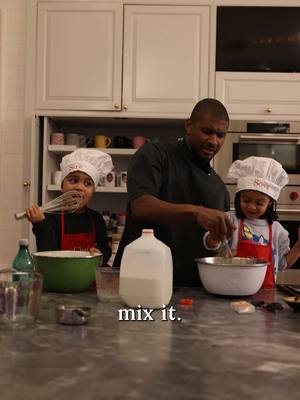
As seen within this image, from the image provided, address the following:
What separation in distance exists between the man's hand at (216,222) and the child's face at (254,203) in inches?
22.6

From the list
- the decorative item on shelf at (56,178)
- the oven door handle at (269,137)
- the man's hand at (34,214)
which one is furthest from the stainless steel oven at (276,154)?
the man's hand at (34,214)

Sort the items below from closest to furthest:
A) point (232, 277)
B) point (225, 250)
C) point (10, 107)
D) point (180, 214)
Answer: point (232, 277) → point (180, 214) → point (225, 250) → point (10, 107)

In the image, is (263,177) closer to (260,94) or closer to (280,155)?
(280,155)

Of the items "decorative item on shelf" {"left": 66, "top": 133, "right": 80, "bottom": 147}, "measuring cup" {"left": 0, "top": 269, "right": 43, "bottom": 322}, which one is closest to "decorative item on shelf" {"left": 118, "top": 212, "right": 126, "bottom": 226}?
"decorative item on shelf" {"left": 66, "top": 133, "right": 80, "bottom": 147}

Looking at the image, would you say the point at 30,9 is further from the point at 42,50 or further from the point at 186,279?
the point at 186,279

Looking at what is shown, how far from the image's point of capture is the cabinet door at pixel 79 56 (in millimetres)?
2762

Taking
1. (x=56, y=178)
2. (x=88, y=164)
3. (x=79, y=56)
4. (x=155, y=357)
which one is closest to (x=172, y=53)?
(x=79, y=56)

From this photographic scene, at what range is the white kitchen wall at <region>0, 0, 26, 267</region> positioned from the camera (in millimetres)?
3004

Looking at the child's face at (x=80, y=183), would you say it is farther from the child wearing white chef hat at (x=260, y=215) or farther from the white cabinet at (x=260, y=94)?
the white cabinet at (x=260, y=94)

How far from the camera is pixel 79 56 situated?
9.11 feet

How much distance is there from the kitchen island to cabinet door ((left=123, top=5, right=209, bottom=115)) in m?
1.86

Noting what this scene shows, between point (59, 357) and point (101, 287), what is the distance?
1.47 ft

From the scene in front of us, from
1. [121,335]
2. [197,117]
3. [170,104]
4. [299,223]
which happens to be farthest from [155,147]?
[299,223]

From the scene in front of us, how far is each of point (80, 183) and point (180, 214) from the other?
65 centimetres
